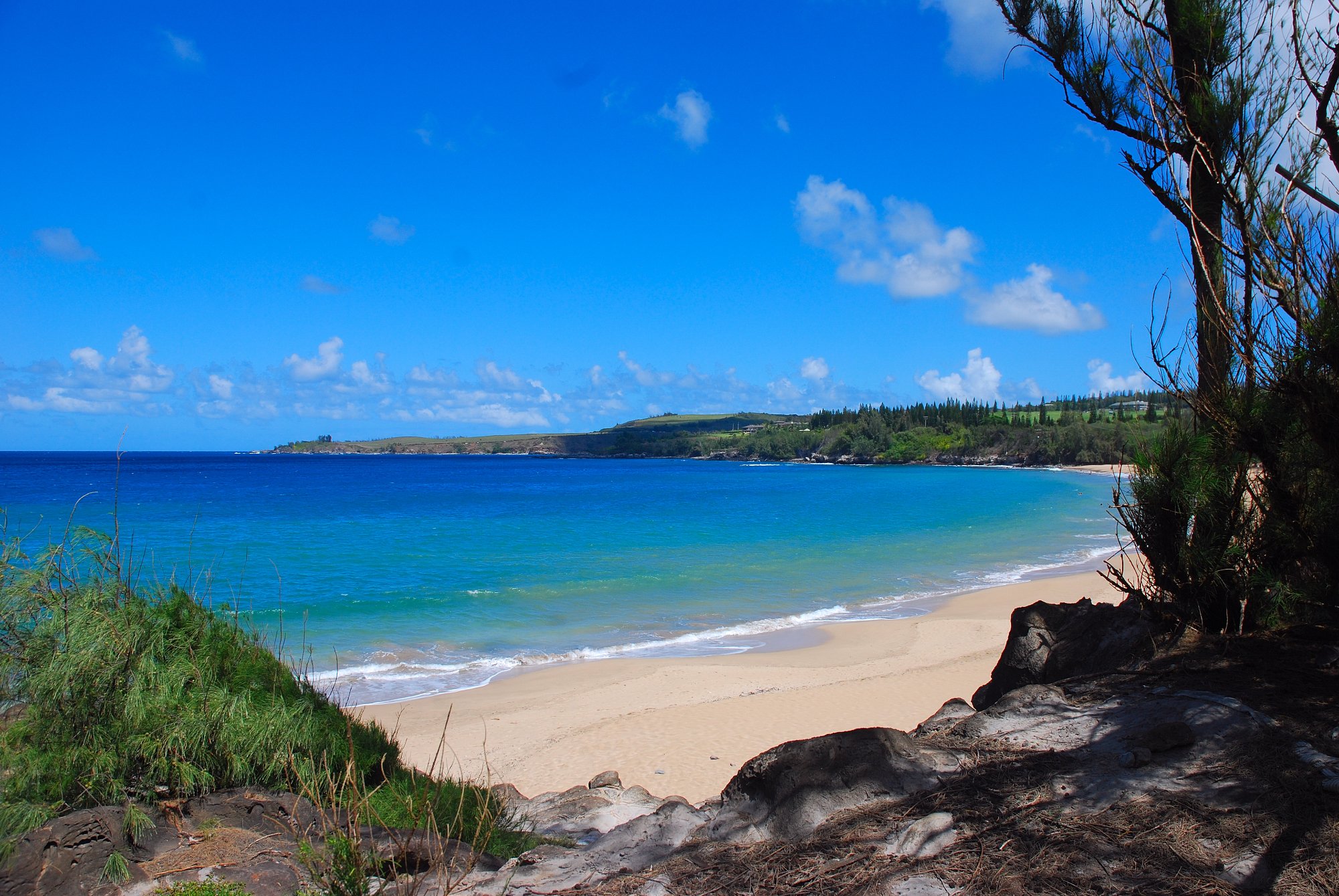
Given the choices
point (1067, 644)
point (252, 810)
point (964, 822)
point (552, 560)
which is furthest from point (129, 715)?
point (552, 560)

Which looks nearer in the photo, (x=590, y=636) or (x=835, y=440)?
(x=590, y=636)

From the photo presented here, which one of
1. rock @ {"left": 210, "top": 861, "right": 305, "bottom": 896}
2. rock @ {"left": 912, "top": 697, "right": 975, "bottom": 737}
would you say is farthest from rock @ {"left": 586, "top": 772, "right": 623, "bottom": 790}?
rock @ {"left": 210, "top": 861, "right": 305, "bottom": 896}

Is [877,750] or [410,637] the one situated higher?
[877,750]

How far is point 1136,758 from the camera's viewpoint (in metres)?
3.95

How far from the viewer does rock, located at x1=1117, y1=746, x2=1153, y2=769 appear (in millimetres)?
3920

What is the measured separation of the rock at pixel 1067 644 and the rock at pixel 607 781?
340cm

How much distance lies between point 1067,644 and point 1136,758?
282 centimetres

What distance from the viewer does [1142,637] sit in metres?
6.04

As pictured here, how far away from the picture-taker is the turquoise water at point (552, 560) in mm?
15109

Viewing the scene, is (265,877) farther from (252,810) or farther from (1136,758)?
(1136,758)

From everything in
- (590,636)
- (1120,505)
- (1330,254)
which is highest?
(1330,254)

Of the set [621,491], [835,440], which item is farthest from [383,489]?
[835,440]

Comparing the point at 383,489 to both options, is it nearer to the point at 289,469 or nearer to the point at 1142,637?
the point at 289,469

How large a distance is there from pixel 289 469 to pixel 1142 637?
13512 cm
